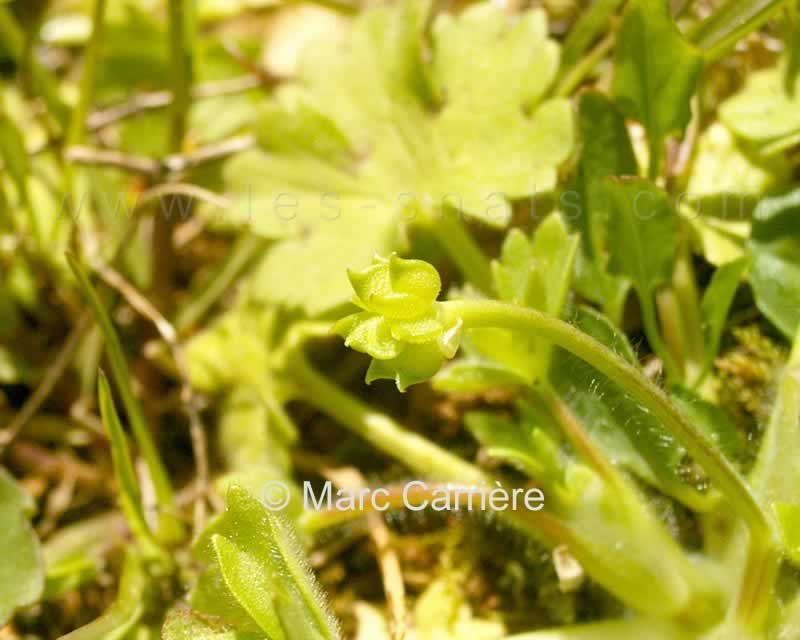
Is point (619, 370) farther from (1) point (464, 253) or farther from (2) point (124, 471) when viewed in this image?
(2) point (124, 471)

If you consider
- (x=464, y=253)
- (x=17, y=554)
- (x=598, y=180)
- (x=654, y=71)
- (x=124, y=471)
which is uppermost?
(x=654, y=71)

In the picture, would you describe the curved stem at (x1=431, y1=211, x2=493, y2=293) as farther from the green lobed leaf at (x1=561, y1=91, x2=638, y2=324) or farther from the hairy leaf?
the hairy leaf

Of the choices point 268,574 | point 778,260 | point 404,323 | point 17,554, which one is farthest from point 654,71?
point 17,554

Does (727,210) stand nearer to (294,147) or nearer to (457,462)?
(457,462)

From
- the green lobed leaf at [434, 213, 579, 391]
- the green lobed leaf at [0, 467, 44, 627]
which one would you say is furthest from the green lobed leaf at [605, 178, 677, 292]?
the green lobed leaf at [0, 467, 44, 627]

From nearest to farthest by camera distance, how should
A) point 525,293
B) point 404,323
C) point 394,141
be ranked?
point 404,323
point 525,293
point 394,141

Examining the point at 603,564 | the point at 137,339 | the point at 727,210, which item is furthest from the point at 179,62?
the point at 603,564

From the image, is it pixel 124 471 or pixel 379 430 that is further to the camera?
pixel 379 430
